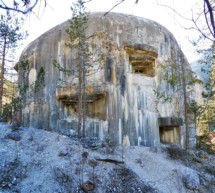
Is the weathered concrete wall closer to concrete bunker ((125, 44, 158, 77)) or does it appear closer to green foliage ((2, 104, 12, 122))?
concrete bunker ((125, 44, 158, 77))

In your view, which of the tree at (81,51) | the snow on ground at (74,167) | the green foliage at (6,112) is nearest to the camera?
the snow on ground at (74,167)

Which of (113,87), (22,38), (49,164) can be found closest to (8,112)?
(22,38)

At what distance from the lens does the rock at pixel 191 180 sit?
932 centimetres

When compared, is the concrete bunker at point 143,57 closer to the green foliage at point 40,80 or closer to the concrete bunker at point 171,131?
the concrete bunker at point 171,131

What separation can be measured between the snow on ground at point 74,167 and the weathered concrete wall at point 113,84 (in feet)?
5.96

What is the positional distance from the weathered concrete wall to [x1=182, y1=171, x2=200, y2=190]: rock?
10.5ft

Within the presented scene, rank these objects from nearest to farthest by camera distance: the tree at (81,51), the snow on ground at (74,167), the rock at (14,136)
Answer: the snow on ground at (74,167), the rock at (14,136), the tree at (81,51)

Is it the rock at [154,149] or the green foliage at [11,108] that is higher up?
the green foliage at [11,108]

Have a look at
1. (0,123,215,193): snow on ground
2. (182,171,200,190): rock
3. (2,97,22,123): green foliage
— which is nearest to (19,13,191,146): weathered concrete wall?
(2,97,22,123): green foliage

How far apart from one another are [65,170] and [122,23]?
27.4 feet

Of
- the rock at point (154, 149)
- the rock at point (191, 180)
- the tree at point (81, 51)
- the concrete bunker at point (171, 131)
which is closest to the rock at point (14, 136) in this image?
the tree at point (81, 51)

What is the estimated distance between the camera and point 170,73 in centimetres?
1482

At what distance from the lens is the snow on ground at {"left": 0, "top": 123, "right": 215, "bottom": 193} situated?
7.66m

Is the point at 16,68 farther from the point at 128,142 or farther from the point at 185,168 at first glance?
the point at 185,168
